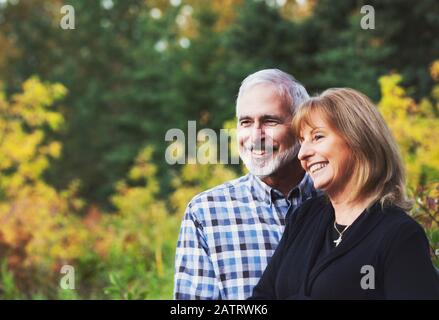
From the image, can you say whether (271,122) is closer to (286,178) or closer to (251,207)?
(286,178)

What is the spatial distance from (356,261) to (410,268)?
0.19 metres

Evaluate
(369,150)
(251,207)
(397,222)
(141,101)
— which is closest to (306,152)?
(369,150)

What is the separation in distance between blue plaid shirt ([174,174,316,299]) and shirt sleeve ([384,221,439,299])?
0.85 metres

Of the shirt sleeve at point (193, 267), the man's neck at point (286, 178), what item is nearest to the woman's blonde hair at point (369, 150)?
the man's neck at point (286, 178)

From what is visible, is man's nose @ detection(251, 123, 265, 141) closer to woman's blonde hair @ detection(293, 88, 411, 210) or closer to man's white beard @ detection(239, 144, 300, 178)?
man's white beard @ detection(239, 144, 300, 178)

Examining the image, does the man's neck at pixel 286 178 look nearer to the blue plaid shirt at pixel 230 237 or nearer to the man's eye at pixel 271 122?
the blue plaid shirt at pixel 230 237

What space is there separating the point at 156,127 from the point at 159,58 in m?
2.44

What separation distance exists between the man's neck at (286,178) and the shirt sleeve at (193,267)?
0.37m

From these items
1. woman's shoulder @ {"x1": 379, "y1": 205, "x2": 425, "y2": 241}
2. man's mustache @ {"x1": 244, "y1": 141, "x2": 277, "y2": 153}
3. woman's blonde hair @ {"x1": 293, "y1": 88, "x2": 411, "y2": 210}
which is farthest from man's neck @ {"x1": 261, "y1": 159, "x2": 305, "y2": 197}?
woman's shoulder @ {"x1": 379, "y1": 205, "x2": 425, "y2": 241}

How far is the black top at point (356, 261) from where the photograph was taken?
2.06 m

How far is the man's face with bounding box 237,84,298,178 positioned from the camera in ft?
9.37
